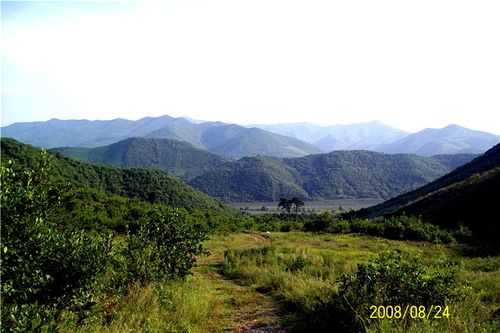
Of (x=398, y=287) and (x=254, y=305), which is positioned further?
(x=254, y=305)

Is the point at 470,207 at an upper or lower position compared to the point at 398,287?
lower

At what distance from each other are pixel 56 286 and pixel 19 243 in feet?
3.67

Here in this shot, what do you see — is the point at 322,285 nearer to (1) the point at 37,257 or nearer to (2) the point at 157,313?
(2) the point at 157,313

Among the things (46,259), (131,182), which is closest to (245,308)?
(46,259)

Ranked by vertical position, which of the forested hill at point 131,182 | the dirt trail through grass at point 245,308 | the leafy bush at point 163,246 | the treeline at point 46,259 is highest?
the treeline at point 46,259

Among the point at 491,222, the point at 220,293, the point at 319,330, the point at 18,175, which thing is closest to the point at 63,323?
the point at 18,175

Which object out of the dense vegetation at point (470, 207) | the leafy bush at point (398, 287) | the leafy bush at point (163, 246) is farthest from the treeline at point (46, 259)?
the dense vegetation at point (470, 207)

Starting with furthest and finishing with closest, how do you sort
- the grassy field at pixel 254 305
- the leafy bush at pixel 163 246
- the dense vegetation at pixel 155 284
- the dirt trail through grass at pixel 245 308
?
the leafy bush at pixel 163 246 → the dirt trail through grass at pixel 245 308 → the grassy field at pixel 254 305 → the dense vegetation at pixel 155 284

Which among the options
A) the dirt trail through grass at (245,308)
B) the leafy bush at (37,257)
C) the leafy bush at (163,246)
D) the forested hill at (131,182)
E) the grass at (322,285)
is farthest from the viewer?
the forested hill at (131,182)

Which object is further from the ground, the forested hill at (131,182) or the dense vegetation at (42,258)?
the dense vegetation at (42,258)

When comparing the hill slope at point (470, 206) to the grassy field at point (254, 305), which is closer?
the grassy field at point (254, 305)

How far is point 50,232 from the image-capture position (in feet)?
22.2

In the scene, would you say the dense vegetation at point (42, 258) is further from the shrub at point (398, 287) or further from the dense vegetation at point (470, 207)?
the dense vegetation at point (470, 207)

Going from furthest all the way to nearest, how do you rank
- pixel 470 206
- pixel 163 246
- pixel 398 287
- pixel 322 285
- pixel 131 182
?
1. pixel 131 182
2. pixel 470 206
3. pixel 163 246
4. pixel 322 285
5. pixel 398 287
